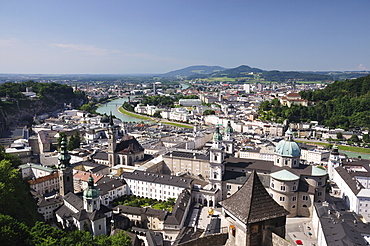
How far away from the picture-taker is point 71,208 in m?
17.7

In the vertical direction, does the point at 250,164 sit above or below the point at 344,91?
below

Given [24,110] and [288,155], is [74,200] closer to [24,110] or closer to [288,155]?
[288,155]

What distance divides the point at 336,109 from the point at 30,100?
197 ft

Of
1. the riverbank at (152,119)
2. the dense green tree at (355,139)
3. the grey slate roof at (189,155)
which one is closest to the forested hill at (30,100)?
the riverbank at (152,119)

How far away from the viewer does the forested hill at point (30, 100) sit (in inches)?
2049

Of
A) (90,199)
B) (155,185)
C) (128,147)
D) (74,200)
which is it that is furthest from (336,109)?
(90,199)

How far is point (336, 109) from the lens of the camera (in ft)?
175

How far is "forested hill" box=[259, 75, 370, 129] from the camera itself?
49.1 metres

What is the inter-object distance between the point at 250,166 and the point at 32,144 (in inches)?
999

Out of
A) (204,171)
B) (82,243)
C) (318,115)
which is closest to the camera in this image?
(82,243)

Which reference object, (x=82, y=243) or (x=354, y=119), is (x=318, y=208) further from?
(x=354, y=119)

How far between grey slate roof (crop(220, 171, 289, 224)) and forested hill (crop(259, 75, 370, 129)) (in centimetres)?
4760

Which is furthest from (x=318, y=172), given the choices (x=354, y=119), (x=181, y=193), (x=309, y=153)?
(x=354, y=119)

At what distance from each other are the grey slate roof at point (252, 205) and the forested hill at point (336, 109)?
156ft
